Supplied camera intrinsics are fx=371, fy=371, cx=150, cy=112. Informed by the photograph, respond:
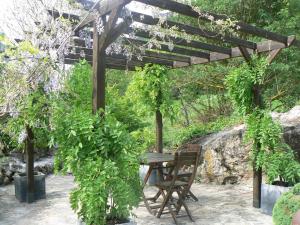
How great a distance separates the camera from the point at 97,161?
3420 mm

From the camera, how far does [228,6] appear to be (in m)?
9.92

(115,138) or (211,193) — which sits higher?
(115,138)

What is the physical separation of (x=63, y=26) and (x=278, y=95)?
6.70 meters

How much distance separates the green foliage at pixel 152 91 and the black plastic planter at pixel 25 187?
2.42 metres

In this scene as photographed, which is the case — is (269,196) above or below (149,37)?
below

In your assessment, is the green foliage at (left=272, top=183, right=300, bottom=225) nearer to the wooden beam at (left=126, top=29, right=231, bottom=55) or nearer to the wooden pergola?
the wooden pergola

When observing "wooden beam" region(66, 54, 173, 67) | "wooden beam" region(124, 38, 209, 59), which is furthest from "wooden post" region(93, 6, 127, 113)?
"wooden beam" region(66, 54, 173, 67)

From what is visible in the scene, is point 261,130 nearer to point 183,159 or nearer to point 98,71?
point 183,159

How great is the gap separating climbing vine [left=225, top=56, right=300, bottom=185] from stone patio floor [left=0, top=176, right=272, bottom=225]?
2.22ft

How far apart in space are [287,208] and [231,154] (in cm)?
359

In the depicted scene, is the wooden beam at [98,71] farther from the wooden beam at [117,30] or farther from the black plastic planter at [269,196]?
the black plastic planter at [269,196]

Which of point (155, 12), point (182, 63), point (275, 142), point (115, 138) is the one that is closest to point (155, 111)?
point (182, 63)

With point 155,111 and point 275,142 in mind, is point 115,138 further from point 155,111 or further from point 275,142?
point 155,111

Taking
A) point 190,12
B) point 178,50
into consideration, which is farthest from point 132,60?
point 190,12
